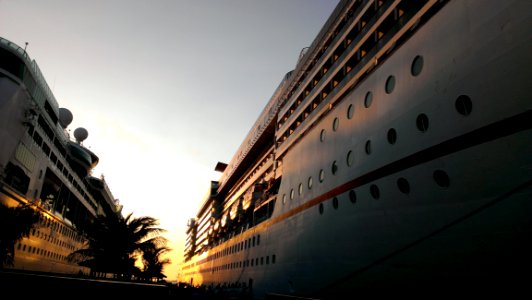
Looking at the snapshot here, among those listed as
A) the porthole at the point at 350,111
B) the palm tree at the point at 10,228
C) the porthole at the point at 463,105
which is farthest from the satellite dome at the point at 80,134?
the porthole at the point at 463,105

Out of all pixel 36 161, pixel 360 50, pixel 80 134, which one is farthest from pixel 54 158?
pixel 360 50

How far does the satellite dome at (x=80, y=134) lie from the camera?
67.7 metres

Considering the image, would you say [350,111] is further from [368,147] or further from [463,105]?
[463,105]

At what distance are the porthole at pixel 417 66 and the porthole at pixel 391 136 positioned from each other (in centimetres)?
177

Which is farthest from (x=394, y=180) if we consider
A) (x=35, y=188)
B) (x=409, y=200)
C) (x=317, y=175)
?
(x=35, y=188)

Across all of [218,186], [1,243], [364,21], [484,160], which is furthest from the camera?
[218,186]

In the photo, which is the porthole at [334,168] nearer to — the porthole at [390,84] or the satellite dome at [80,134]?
the porthole at [390,84]

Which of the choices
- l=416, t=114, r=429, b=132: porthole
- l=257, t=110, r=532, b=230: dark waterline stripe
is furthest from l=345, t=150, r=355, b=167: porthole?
l=416, t=114, r=429, b=132: porthole

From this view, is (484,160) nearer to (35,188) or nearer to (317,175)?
(317,175)

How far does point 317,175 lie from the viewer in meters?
16.7

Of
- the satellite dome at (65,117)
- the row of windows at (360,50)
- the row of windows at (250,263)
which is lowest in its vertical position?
→ the row of windows at (250,263)

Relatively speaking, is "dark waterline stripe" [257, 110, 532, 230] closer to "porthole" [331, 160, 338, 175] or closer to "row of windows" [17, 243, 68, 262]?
"porthole" [331, 160, 338, 175]

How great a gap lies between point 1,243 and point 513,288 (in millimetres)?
24132

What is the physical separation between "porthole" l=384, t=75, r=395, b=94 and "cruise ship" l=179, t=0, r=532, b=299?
0.05 meters
